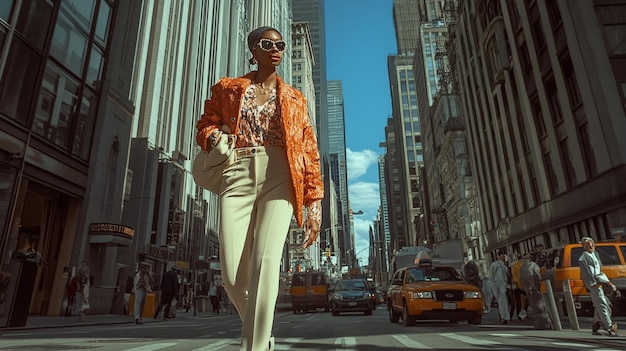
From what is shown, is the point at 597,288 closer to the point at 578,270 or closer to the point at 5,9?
the point at 578,270

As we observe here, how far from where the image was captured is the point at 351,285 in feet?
68.1

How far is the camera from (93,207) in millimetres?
21266

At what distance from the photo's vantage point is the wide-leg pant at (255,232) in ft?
9.10

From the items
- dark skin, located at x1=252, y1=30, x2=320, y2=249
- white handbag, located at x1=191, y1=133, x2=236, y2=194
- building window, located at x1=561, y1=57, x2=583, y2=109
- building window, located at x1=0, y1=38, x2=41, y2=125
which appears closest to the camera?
white handbag, located at x1=191, y1=133, x2=236, y2=194

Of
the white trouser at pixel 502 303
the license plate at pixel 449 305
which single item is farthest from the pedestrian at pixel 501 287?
the license plate at pixel 449 305

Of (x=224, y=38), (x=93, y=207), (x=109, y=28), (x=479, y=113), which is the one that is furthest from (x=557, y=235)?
(x=224, y=38)

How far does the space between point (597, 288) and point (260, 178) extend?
7.14 meters

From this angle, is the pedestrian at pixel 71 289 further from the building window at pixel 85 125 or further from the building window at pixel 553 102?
the building window at pixel 553 102

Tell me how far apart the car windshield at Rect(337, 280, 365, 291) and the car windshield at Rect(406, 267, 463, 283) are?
25.9 ft

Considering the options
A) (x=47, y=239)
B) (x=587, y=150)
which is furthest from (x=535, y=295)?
(x=47, y=239)

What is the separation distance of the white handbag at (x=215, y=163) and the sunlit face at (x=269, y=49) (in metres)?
0.70

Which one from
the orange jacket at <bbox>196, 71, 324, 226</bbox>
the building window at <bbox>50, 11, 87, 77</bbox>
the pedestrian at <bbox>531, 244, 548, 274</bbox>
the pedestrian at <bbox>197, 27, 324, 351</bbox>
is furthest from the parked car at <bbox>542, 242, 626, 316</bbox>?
the building window at <bbox>50, 11, 87, 77</bbox>

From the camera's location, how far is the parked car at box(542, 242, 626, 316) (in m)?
11.3

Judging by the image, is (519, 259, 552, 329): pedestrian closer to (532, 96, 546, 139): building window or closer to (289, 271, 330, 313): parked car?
(289, 271, 330, 313): parked car
